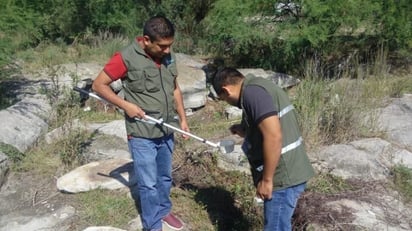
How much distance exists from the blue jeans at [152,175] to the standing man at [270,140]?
0.71 metres

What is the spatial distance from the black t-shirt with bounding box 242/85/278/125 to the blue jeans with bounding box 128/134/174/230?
0.93 metres

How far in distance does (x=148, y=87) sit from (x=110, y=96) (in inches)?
10.1

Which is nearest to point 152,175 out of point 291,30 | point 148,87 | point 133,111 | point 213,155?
point 133,111

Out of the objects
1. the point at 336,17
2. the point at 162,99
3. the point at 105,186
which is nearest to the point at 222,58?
the point at 336,17

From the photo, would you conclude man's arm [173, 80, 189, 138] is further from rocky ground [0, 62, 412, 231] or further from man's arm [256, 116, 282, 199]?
man's arm [256, 116, 282, 199]

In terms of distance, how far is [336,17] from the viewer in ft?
25.4

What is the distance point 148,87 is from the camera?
352 cm

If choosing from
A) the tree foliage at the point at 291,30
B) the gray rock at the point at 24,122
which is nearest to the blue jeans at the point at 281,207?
the gray rock at the point at 24,122

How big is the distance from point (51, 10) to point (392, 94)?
6566 mm

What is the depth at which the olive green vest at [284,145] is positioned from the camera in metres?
3.01

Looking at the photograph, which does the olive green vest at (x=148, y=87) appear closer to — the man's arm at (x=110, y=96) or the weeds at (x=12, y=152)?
the man's arm at (x=110, y=96)

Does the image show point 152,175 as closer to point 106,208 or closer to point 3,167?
point 106,208

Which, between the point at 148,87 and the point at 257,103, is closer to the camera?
the point at 257,103

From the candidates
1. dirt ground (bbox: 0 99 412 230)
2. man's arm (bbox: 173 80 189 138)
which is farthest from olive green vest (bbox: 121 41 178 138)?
dirt ground (bbox: 0 99 412 230)
